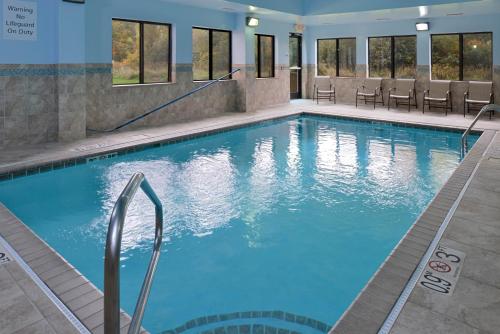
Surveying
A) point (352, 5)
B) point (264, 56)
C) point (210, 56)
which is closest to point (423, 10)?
point (352, 5)

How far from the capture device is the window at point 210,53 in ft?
33.5

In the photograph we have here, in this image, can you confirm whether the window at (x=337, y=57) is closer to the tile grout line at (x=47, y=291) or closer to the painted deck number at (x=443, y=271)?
the painted deck number at (x=443, y=271)

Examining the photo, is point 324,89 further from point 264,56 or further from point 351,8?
point 351,8

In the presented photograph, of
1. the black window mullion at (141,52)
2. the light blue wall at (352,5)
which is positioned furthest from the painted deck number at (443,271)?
the light blue wall at (352,5)

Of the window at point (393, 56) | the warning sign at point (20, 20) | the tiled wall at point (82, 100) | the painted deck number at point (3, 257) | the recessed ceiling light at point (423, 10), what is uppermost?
the recessed ceiling light at point (423, 10)

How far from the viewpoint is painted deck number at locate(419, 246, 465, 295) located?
2.57m

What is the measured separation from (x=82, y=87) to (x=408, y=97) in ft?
26.5

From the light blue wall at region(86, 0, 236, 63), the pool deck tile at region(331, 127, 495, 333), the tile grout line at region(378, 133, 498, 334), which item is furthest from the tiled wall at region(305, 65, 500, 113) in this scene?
the tile grout line at region(378, 133, 498, 334)

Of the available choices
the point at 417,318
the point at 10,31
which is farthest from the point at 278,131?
the point at 417,318

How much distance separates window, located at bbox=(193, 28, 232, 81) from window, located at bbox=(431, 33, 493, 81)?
5.42m

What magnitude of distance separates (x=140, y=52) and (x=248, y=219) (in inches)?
225

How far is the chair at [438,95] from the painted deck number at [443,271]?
8663 millimetres

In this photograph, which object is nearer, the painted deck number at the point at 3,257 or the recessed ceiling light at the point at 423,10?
the painted deck number at the point at 3,257

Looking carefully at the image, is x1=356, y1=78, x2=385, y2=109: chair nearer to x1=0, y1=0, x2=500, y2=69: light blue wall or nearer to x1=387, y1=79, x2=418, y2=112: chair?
x1=387, y1=79, x2=418, y2=112: chair
